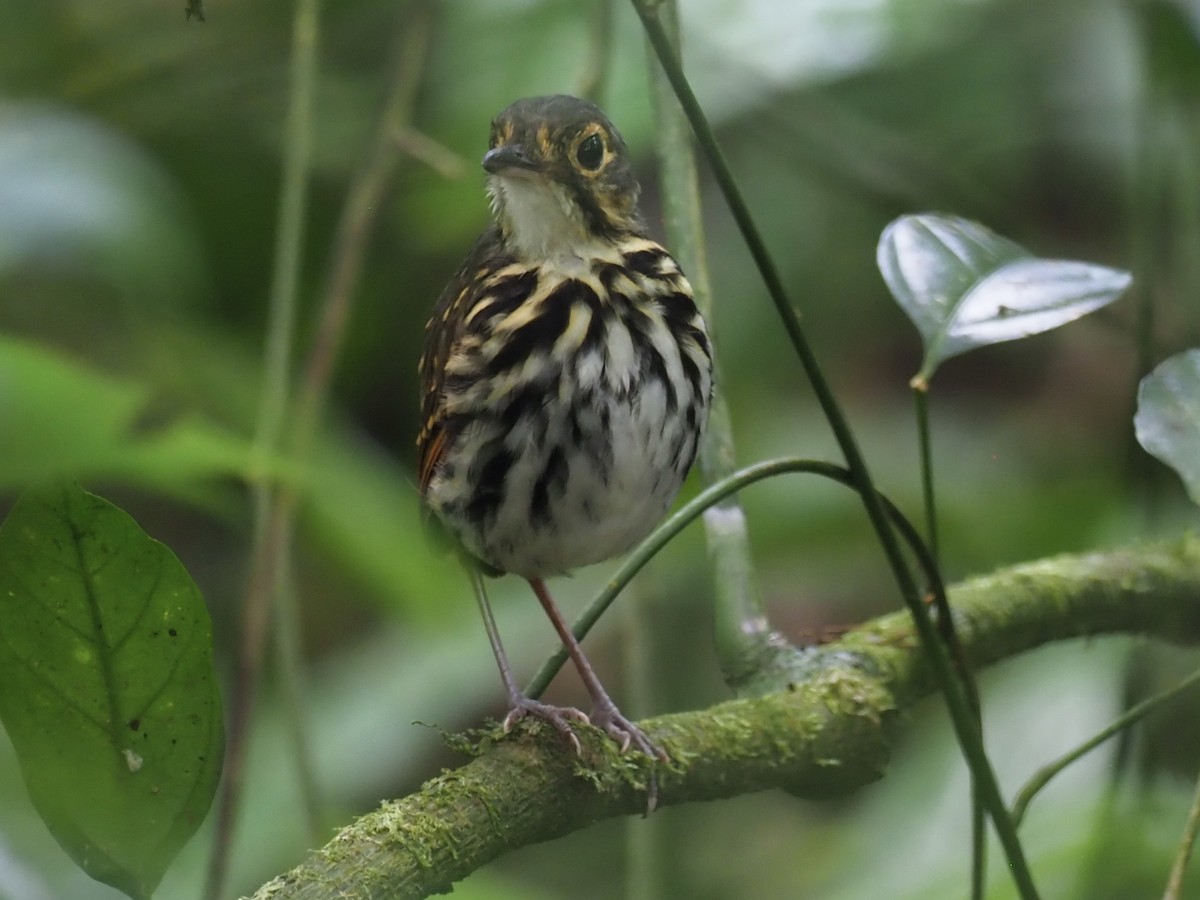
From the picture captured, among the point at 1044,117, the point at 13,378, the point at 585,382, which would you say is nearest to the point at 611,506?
the point at 585,382

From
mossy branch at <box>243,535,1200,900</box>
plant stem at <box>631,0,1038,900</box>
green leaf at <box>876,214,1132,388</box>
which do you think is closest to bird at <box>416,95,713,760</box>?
mossy branch at <box>243,535,1200,900</box>

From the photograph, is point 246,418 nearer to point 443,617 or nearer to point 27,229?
point 443,617

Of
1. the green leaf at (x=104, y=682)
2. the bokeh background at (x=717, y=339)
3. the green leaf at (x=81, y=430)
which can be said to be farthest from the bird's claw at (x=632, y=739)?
the green leaf at (x=104, y=682)

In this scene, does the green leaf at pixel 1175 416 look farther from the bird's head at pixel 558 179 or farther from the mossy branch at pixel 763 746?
the bird's head at pixel 558 179

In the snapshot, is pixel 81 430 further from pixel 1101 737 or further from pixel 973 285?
pixel 1101 737

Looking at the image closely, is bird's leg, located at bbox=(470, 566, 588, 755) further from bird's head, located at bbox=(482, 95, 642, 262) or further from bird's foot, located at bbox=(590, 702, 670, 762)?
bird's head, located at bbox=(482, 95, 642, 262)

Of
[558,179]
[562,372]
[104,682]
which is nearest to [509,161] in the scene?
[558,179]
